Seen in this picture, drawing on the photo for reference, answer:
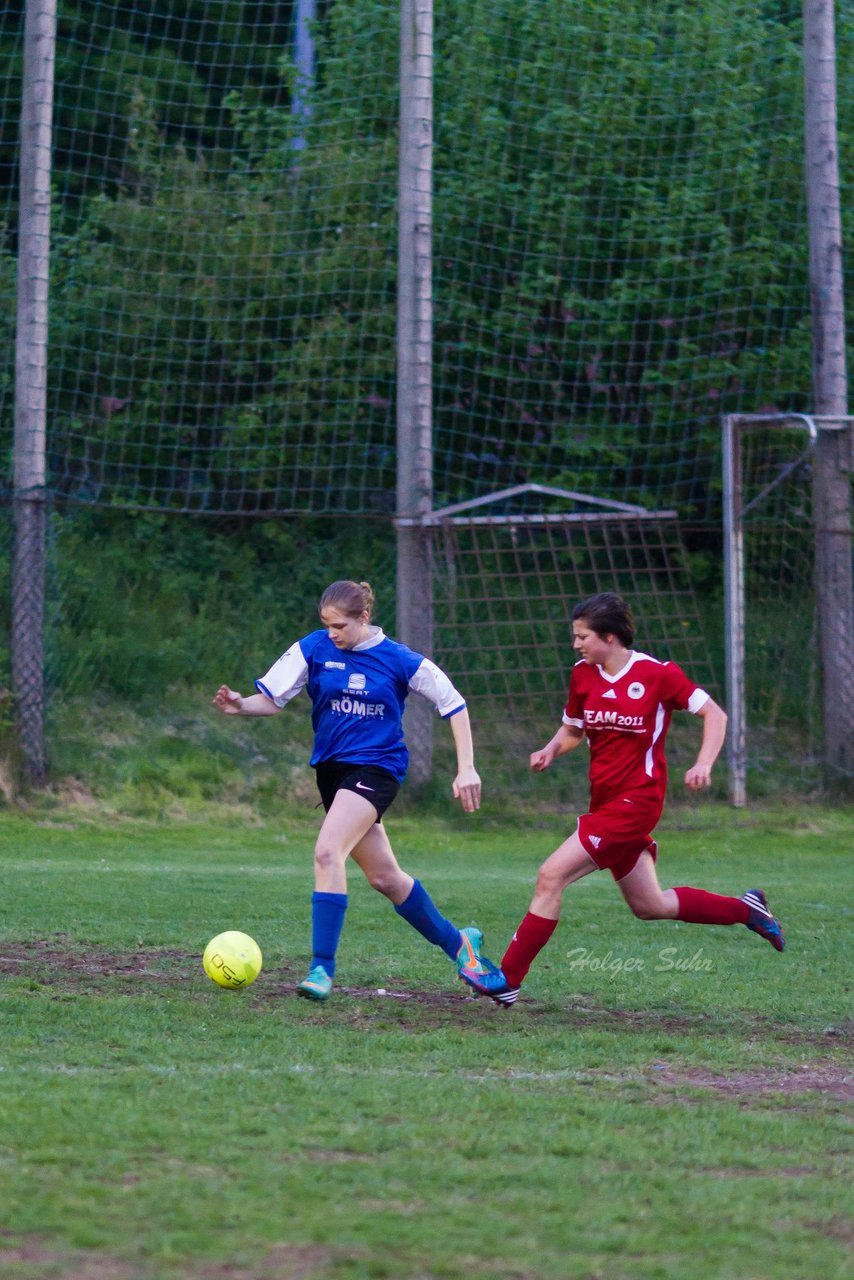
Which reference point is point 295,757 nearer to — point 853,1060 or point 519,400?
point 519,400

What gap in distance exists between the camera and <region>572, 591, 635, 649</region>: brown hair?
6.07 metres

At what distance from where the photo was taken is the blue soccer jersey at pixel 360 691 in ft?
20.5

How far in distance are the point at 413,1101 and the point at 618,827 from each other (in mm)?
1834

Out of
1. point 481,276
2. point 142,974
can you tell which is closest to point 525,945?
point 142,974

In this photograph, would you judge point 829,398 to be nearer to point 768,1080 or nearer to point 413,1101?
point 768,1080

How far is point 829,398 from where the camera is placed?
533 inches

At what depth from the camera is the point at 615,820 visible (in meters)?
5.97

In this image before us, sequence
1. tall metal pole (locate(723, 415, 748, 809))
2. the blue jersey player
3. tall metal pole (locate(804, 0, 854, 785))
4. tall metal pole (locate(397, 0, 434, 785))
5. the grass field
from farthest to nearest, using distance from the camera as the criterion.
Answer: tall metal pole (locate(804, 0, 854, 785)) → tall metal pole (locate(397, 0, 434, 785)) → tall metal pole (locate(723, 415, 748, 809)) → the blue jersey player → the grass field

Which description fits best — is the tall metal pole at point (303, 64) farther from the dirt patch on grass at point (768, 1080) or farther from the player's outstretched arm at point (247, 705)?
the dirt patch on grass at point (768, 1080)

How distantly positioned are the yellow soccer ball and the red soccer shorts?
1326mm

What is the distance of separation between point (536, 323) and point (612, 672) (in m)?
9.60

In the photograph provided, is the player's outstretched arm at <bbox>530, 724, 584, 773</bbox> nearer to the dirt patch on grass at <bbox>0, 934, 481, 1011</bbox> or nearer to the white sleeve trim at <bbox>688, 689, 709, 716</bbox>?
the white sleeve trim at <bbox>688, 689, 709, 716</bbox>

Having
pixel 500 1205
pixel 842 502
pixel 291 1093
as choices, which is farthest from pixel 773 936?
pixel 842 502

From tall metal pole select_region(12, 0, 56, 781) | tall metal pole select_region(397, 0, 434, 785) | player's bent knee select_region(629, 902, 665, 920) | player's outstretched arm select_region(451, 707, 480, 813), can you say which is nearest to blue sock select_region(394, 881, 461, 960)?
player's outstretched arm select_region(451, 707, 480, 813)
